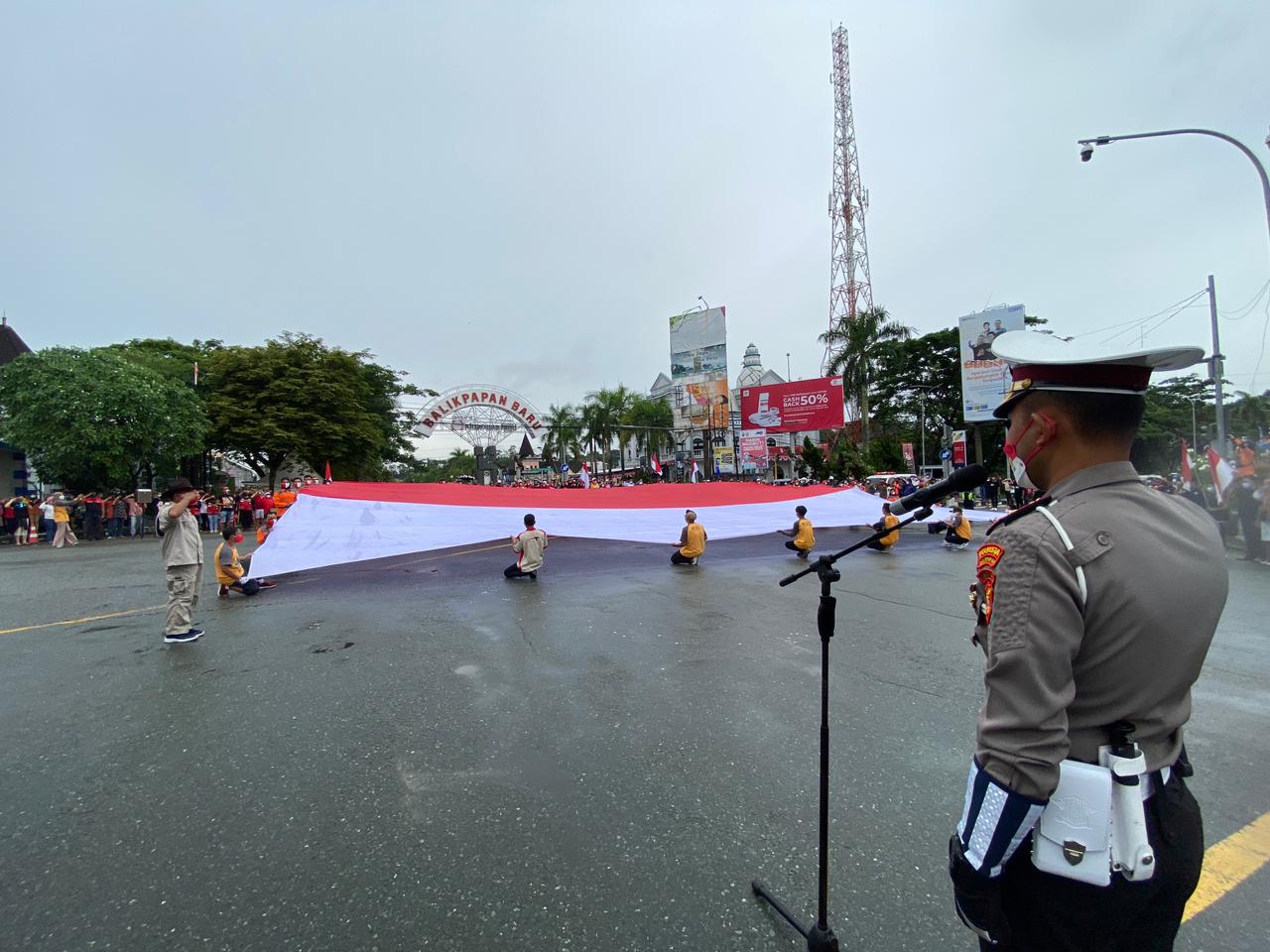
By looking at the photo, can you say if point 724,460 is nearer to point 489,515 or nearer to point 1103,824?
point 489,515

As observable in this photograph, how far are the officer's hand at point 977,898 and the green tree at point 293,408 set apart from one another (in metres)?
31.6

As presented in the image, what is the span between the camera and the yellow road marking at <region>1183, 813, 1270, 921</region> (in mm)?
2350

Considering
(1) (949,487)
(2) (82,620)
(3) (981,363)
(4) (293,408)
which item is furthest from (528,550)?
(3) (981,363)

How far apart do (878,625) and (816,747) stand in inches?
134

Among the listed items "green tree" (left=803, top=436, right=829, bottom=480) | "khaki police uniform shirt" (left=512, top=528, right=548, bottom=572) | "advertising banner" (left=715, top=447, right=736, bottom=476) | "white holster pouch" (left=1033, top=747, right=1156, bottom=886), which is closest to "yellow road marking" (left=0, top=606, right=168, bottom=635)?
"khaki police uniform shirt" (left=512, top=528, right=548, bottom=572)

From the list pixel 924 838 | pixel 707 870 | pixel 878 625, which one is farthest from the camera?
pixel 878 625

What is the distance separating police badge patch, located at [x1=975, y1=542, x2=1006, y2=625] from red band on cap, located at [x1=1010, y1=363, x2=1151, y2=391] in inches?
16.1

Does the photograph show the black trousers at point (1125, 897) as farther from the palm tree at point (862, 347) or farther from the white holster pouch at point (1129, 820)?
the palm tree at point (862, 347)

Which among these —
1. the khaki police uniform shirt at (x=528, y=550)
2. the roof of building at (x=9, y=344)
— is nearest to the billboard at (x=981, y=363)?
the khaki police uniform shirt at (x=528, y=550)

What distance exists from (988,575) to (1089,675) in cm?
26

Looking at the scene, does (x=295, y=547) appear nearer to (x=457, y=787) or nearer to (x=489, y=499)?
(x=489, y=499)

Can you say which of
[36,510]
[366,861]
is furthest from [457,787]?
[36,510]

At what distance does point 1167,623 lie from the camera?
121 cm

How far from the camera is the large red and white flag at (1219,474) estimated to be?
454 inches
